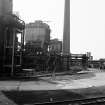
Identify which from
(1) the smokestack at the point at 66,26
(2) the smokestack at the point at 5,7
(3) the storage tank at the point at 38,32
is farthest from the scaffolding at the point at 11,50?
(1) the smokestack at the point at 66,26

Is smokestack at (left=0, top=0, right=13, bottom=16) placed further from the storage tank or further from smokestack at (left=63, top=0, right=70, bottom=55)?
smokestack at (left=63, top=0, right=70, bottom=55)

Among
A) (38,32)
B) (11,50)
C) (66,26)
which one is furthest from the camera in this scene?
(66,26)

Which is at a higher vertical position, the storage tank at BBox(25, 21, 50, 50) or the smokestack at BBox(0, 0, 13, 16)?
the smokestack at BBox(0, 0, 13, 16)

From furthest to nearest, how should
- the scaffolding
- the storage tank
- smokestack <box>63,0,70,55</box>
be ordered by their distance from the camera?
smokestack <box>63,0,70,55</box> → the storage tank → the scaffolding

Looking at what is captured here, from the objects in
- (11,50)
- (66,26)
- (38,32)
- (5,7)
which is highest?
(5,7)

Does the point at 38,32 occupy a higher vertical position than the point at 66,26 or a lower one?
lower

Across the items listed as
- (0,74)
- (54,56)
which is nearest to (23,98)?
(0,74)

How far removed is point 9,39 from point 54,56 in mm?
11609

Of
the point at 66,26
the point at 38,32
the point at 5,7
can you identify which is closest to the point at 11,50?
the point at 5,7

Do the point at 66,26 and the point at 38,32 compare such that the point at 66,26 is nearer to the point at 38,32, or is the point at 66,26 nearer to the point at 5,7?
the point at 38,32

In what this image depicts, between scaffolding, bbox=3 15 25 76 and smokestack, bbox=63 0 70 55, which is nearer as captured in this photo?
scaffolding, bbox=3 15 25 76

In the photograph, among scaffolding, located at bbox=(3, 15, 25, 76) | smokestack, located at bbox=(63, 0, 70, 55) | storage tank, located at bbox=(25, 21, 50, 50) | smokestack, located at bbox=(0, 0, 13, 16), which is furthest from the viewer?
smokestack, located at bbox=(63, 0, 70, 55)

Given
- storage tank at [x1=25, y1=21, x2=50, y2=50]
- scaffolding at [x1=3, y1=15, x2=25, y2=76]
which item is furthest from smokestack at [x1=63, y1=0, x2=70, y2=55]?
scaffolding at [x1=3, y1=15, x2=25, y2=76]

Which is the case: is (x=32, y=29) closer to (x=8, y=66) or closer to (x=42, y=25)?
(x=42, y=25)
